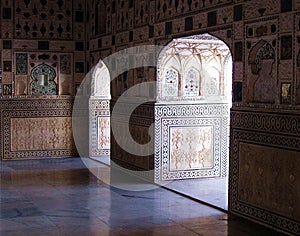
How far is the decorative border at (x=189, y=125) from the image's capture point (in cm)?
712

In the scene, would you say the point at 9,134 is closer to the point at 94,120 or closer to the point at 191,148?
the point at 94,120

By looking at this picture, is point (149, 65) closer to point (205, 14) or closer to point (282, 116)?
point (205, 14)

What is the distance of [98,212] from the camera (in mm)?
5527

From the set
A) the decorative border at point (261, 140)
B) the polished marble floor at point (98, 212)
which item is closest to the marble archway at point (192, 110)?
the polished marble floor at point (98, 212)

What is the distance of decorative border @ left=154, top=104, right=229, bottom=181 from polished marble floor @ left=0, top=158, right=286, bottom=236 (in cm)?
55

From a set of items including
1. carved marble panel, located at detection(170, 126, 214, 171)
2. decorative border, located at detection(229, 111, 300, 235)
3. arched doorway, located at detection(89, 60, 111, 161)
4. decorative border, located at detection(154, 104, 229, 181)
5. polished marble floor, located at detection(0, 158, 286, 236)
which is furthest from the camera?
arched doorway, located at detection(89, 60, 111, 161)

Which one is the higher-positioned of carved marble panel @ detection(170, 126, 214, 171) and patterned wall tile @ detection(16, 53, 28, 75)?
patterned wall tile @ detection(16, 53, 28, 75)

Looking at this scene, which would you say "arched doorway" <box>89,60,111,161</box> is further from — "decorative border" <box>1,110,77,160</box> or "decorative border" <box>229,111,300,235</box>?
"decorative border" <box>229,111,300,235</box>

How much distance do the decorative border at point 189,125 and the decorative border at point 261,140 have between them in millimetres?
1730

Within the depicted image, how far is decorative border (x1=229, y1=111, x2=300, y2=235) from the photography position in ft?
15.3

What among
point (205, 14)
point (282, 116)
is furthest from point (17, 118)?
point (282, 116)

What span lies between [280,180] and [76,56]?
5868mm

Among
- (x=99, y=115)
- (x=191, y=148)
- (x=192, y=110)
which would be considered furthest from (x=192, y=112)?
(x=99, y=115)

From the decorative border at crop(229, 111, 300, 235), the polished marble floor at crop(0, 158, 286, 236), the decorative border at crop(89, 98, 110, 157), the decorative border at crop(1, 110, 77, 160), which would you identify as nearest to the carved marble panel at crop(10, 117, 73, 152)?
the decorative border at crop(1, 110, 77, 160)
